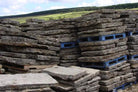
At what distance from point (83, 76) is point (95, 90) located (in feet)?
2.63

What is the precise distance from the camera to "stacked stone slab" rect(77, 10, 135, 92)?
6930mm

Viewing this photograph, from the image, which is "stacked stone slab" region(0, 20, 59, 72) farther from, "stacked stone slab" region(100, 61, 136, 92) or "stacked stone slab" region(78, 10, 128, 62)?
"stacked stone slab" region(100, 61, 136, 92)

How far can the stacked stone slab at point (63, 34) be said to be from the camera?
7711 mm

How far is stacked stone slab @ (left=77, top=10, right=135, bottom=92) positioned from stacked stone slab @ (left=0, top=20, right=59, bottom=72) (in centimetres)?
132

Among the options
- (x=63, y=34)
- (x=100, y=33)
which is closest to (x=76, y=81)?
(x=100, y=33)

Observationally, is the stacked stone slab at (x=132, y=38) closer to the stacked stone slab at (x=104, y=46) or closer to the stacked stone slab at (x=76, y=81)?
the stacked stone slab at (x=104, y=46)

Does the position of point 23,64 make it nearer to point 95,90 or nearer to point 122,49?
point 95,90

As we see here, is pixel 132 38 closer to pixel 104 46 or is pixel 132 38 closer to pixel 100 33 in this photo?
pixel 104 46

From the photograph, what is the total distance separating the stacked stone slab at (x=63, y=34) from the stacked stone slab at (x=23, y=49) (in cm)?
49

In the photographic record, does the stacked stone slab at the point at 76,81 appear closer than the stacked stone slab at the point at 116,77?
Yes

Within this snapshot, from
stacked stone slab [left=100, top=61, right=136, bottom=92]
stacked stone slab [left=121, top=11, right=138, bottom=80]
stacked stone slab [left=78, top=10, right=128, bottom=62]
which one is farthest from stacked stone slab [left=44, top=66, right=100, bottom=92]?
stacked stone slab [left=121, top=11, right=138, bottom=80]

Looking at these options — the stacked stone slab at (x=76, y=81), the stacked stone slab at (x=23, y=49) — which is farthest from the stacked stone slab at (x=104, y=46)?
the stacked stone slab at (x=23, y=49)

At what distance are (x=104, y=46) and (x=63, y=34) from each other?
1.83 m

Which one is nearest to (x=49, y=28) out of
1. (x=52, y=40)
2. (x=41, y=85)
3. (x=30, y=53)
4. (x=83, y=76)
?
(x=52, y=40)
